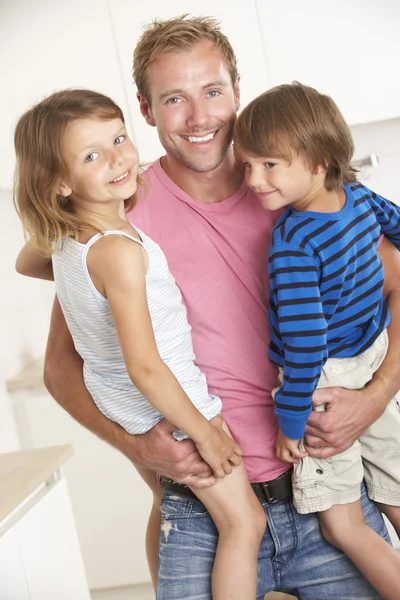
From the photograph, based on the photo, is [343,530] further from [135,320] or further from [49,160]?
[49,160]

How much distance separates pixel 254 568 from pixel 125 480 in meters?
1.88

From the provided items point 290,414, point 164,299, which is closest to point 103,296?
point 164,299

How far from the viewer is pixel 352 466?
4.61 feet

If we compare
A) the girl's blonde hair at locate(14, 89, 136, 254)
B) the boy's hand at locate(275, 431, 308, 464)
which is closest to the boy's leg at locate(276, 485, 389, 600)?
the boy's hand at locate(275, 431, 308, 464)

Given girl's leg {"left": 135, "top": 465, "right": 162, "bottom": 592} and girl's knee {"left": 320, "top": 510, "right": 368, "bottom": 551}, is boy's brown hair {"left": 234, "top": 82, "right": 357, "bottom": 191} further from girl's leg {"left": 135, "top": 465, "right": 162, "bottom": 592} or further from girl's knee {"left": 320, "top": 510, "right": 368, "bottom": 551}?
girl's leg {"left": 135, "top": 465, "right": 162, "bottom": 592}

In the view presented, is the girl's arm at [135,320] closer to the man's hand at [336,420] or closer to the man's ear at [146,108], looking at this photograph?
the man's hand at [336,420]

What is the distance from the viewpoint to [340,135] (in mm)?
1356

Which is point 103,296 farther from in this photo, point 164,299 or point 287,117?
point 287,117

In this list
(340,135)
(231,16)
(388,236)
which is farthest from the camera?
(231,16)

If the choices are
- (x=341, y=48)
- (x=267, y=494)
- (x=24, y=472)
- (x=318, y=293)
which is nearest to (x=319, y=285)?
(x=318, y=293)

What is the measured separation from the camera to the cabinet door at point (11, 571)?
5.23 ft

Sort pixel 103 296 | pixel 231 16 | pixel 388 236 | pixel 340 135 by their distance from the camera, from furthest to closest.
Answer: pixel 231 16 < pixel 388 236 < pixel 340 135 < pixel 103 296

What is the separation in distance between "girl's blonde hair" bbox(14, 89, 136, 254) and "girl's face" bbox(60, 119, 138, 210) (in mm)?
11

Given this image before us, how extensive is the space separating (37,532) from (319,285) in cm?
90
